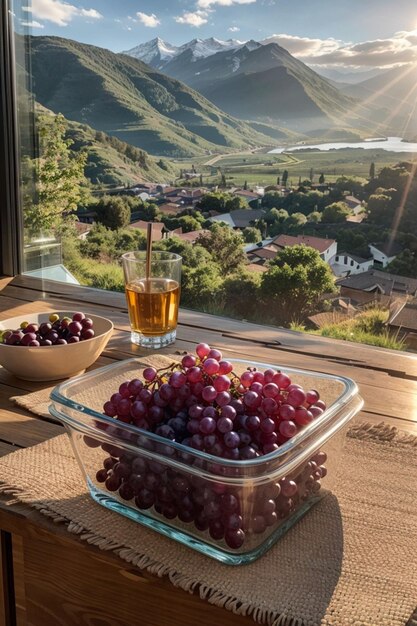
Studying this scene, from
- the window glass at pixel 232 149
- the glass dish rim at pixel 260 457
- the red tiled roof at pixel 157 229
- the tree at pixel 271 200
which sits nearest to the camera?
the glass dish rim at pixel 260 457

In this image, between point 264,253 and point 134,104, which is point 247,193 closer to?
point 264,253

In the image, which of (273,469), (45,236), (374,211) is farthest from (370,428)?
(45,236)

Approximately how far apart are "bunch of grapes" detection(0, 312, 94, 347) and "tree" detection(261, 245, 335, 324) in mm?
1194

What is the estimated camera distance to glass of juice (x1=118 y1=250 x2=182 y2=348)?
1.15m

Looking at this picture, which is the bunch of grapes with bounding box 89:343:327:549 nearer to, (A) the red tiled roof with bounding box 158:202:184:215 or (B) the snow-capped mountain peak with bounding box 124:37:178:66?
(A) the red tiled roof with bounding box 158:202:184:215

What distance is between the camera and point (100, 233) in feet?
8.55

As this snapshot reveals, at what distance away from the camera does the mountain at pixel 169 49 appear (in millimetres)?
2533

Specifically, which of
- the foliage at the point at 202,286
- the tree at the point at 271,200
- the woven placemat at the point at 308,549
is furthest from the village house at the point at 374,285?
the woven placemat at the point at 308,549

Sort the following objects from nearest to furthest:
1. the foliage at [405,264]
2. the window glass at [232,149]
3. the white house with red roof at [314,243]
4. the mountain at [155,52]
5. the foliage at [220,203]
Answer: the foliage at [405,264]
the window glass at [232,149]
the white house with red roof at [314,243]
the foliage at [220,203]
the mountain at [155,52]

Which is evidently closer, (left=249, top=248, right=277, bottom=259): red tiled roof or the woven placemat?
the woven placemat

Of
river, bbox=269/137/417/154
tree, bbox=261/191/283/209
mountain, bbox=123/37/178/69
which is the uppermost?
mountain, bbox=123/37/178/69

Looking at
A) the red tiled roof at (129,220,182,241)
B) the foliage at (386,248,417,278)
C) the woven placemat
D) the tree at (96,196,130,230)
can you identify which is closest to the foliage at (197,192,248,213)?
the red tiled roof at (129,220,182,241)

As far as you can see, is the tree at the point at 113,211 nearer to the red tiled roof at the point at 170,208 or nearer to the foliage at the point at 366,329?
the red tiled roof at the point at 170,208

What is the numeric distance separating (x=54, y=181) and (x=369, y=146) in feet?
3.43
